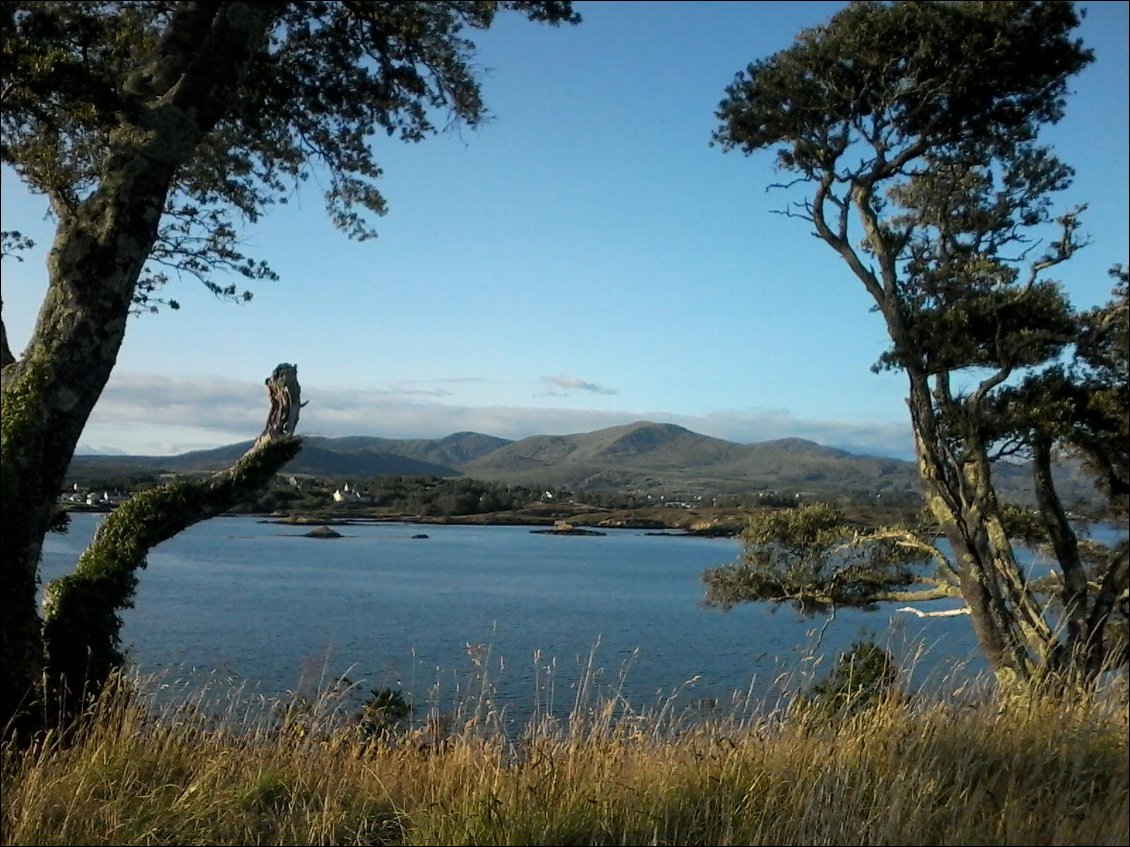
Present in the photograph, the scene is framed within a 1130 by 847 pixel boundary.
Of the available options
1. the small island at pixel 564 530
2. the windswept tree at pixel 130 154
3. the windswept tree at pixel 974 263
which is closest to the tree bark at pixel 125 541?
the windswept tree at pixel 130 154

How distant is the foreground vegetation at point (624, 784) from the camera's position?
348 centimetres

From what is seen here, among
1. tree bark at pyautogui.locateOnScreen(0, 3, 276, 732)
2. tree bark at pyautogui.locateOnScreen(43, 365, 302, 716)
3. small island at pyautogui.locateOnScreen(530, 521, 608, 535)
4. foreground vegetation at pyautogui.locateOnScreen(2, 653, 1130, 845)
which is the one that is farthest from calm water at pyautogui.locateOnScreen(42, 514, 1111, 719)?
small island at pyautogui.locateOnScreen(530, 521, 608, 535)

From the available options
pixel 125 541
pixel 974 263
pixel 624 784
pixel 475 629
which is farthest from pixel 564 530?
pixel 624 784

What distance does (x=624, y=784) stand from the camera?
387 centimetres

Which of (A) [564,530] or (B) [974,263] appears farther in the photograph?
(A) [564,530]

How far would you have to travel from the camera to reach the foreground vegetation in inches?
137

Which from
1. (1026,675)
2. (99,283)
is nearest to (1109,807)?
(99,283)

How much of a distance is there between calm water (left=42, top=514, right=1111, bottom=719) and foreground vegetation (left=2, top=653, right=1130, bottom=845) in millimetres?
511

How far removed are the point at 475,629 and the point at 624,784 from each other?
72.5ft

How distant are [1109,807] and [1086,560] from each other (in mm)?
12893

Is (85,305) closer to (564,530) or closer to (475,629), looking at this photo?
(475,629)

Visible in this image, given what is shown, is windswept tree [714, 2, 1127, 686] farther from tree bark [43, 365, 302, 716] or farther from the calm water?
tree bark [43, 365, 302, 716]

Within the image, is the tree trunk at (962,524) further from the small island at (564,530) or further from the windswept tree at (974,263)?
the small island at (564,530)

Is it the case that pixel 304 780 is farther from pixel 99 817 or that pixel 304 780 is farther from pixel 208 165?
pixel 208 165
